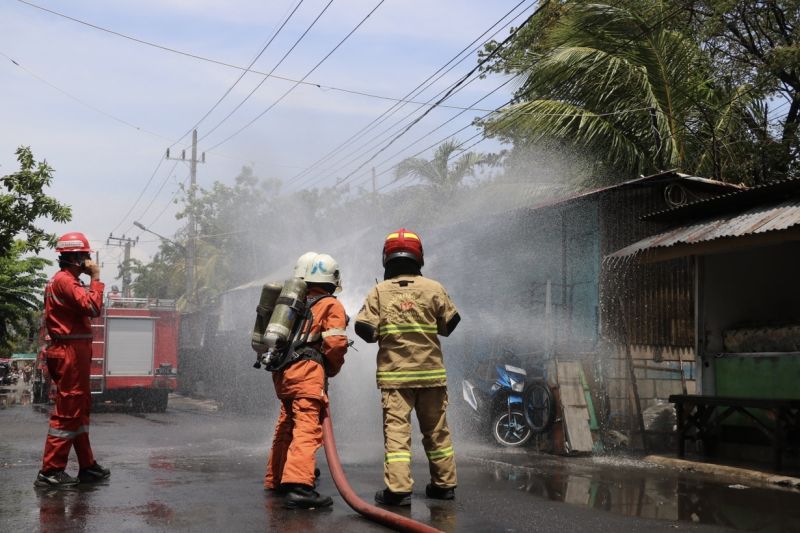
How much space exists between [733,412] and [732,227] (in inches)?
96.6

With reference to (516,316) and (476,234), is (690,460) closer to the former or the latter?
(516,316)

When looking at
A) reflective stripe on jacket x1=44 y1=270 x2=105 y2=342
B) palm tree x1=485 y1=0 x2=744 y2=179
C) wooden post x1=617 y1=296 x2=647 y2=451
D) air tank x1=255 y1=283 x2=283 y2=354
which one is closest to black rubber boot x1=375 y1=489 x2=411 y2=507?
air tank x1=255 y1=283 x2=283 y2=354

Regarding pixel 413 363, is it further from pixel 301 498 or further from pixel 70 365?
pixel 70 365

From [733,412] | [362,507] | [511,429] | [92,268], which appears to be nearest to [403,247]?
[362,507]

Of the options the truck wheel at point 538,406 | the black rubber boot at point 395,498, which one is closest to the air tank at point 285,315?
the black rubber boot at point 395,498

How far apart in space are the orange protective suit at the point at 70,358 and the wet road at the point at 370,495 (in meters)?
0.40

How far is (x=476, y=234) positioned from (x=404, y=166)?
14521 mm

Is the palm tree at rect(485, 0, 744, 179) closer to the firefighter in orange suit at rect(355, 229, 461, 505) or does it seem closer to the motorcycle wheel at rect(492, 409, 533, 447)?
the motorcycle wheel at rect(492, 409, 533, 447)

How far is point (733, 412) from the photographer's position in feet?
31.3

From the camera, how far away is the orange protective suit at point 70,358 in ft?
20.5

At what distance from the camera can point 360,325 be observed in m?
5.92

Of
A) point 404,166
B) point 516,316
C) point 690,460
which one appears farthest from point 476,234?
point 404,166

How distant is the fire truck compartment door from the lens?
19.9m

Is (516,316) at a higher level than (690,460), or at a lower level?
higher
